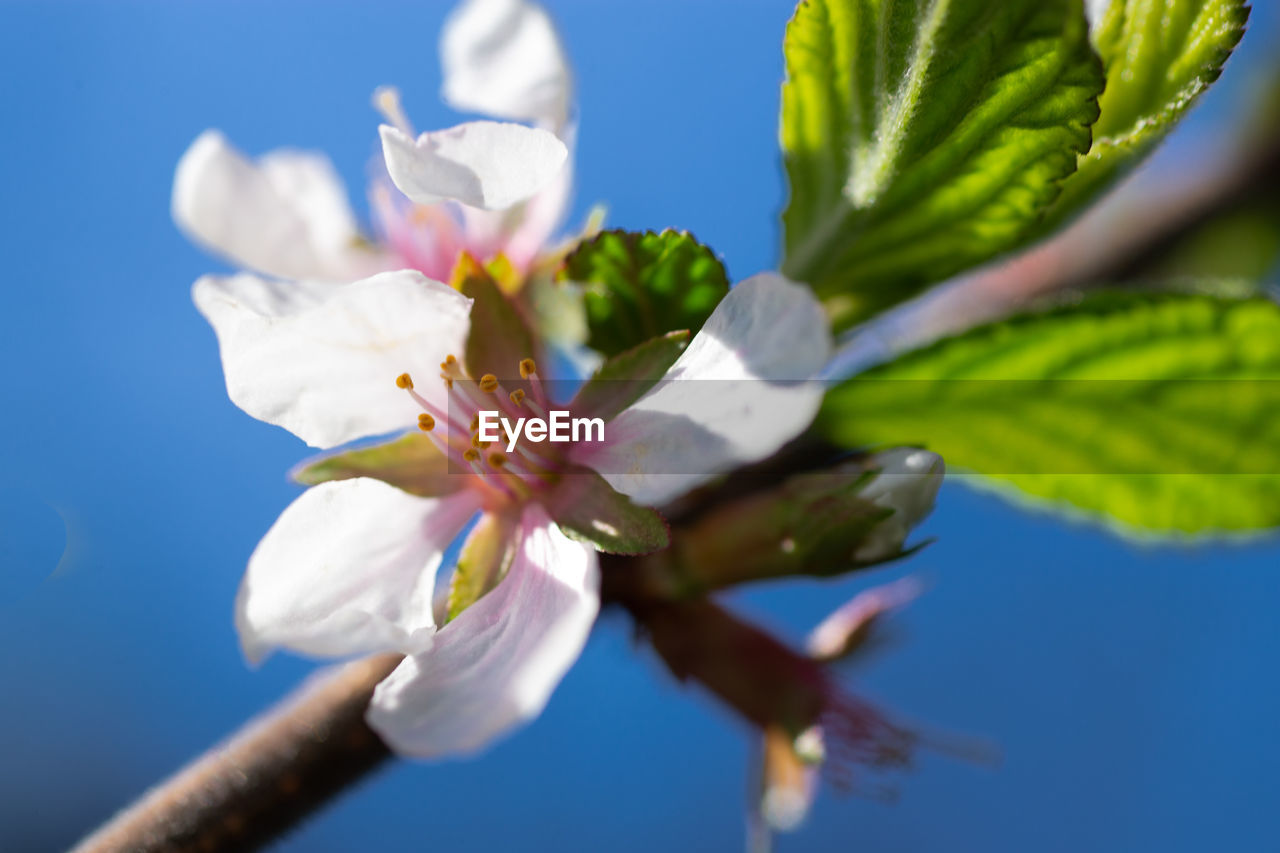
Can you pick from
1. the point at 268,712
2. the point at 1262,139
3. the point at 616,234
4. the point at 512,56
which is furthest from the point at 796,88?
the point at 1262,139

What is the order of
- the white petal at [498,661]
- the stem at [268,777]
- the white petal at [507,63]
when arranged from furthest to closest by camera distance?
the white petal at [507,63]
the stem at [268,777]
the white petal at [498,661]

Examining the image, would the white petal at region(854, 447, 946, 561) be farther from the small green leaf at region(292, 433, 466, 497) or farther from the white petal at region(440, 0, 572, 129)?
the white petal at region(440, 0, 572, 129)

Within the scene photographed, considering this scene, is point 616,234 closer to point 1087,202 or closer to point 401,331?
point 401,331

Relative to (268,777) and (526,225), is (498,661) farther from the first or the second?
(526,225)

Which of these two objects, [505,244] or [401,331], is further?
[505,244]

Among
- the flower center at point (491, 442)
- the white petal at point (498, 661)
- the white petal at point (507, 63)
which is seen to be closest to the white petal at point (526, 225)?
the white petal at point (507, 63)

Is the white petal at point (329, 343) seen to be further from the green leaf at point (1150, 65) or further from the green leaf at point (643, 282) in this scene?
the green leaf at point (1150, 65)

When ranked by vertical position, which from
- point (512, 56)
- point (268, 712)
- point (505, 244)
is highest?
point (512, 56)
